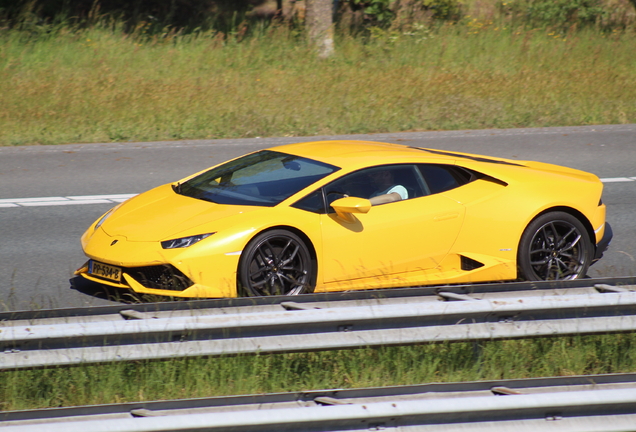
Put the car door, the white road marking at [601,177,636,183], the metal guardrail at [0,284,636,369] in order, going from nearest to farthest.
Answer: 1. the metal guardrail at [0,284,636,369]
2. the car door
3. the white road marking at [601,177,636,183]

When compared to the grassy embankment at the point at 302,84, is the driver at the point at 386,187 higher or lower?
lower

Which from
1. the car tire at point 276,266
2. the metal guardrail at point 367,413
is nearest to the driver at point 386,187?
the car tire at point 276,266

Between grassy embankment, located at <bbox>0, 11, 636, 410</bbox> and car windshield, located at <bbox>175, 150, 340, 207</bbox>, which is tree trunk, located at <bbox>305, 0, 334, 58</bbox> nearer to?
grassy embankment, located at <bbox>0, 11, 636, 410</bbox>

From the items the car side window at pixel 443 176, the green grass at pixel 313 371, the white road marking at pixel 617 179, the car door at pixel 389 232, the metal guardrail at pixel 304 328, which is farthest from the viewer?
the white road marking at pixel 617 179

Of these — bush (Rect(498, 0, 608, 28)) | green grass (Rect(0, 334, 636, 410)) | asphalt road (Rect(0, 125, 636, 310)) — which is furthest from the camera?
bush (Rect(498, 0, 608, 28))

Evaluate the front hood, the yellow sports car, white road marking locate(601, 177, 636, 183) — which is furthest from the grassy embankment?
the yellow sports car

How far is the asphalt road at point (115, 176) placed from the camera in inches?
269

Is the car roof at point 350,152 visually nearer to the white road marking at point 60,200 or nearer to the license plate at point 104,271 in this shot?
the license plate at point 104,271

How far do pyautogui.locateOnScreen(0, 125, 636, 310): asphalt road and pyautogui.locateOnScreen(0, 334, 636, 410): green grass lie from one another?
115 cm

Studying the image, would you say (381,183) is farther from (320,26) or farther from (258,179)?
(320,26)

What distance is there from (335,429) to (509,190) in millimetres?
3571

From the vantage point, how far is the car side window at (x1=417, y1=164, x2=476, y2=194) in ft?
20.8

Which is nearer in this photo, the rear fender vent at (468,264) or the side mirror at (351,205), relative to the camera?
the side mirror at (351,205)

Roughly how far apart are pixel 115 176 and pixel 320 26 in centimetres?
984
